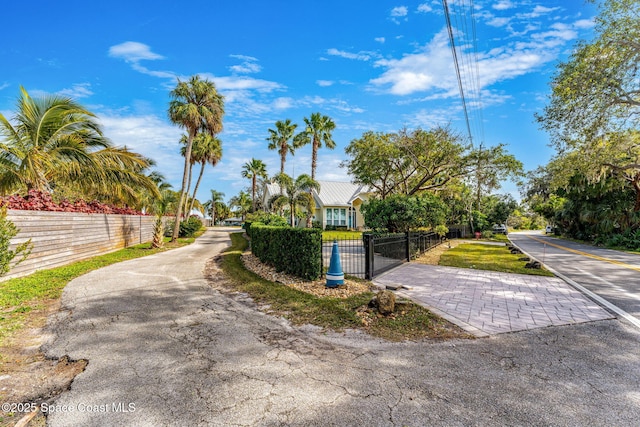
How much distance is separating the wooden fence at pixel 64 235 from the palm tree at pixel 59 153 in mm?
1265

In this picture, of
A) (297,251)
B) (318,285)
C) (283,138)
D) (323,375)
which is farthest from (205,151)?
(323,375)

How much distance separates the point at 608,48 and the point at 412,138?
28.0 feet

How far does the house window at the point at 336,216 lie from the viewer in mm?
33312

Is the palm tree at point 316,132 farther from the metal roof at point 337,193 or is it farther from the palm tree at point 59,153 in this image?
the palm tree at point 59,153

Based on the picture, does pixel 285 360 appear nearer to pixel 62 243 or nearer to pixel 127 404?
pixel 127 404

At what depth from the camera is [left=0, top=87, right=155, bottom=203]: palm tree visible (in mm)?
9227

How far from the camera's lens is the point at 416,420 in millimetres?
2406

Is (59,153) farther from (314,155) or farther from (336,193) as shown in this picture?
(336,193)

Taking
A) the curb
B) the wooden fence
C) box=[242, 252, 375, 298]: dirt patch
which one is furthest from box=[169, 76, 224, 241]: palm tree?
the curb

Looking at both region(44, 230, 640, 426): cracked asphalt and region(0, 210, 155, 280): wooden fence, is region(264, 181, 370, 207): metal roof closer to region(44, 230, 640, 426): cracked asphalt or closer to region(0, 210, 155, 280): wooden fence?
region(0, 210, 155, 280): wooden fence

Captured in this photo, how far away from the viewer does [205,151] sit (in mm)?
A: 27719

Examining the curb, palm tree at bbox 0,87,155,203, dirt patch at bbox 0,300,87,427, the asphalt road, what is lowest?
the asphalt road

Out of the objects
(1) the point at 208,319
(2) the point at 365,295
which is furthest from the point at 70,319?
(2) the point at 365,295

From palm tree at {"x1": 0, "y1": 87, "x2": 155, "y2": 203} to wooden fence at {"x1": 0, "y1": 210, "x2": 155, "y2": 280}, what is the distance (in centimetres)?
126
